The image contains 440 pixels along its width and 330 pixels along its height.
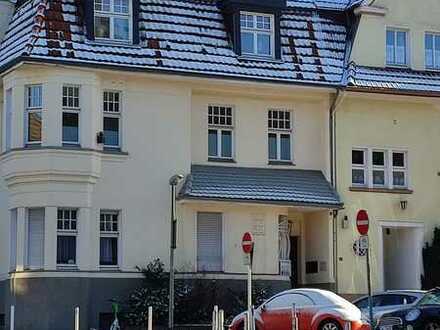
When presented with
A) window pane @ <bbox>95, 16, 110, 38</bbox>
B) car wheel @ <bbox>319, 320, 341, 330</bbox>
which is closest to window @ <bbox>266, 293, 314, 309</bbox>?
car wheel @ <bbox>319, 320, 341, 330</bbox>

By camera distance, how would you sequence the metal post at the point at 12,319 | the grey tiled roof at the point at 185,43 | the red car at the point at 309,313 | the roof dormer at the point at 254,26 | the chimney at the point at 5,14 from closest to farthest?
the red car at the point at 309,313 < the metal post at the point at 12,319 < the grey tiled roof at the point at 185,43 < the roof dormer at the point at 254,26 < the chimney at the point at 5,14

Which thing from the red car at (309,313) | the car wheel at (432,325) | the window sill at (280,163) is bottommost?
the car wheel at (432,325)

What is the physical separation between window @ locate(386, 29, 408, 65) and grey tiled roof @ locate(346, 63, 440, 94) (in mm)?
451

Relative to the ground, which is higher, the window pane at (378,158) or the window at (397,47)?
the window at (397,47)

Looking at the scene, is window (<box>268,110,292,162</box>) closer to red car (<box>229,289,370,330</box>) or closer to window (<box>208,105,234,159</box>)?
window (<box>208,105,234,159</box>)

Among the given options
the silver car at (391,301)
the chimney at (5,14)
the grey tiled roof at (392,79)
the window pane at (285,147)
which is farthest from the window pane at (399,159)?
the chimney at (5,14)

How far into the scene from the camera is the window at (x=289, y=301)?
87.5 ft

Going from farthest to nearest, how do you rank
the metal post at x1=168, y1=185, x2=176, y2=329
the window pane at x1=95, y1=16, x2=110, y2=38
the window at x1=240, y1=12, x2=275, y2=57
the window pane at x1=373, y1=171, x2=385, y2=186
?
the window pane at x1=373, y1=171, x2=385, y2=186
the window at x1=240, y1=12, x2=275, y2=57
the window pane at x1=95, y1=16, x2=110, y2=38
the metal post at x1=168, y1=185, x2=176, y2=329

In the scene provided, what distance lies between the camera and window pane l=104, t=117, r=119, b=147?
107 ft


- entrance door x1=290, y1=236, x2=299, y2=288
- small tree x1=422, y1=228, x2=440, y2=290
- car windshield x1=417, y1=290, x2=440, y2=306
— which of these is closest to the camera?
car windshield x1=417, y1=290, x2=440, y2=306

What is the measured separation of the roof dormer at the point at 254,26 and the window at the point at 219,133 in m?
2.07

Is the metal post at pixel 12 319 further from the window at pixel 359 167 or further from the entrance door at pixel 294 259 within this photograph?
the window at pixel 359 167

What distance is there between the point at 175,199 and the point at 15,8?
894cm

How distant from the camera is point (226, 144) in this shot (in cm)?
3459
